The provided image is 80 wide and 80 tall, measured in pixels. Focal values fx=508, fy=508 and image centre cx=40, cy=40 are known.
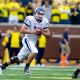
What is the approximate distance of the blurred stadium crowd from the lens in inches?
774

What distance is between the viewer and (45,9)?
19.6 metres

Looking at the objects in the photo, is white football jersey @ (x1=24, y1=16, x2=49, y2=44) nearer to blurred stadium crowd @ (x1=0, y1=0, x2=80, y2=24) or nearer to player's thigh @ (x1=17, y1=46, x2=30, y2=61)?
player's thigh @ (x1=17, y1=46, x2=30, y2=61)

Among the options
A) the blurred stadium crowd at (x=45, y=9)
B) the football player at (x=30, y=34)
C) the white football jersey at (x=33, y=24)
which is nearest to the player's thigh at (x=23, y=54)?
the football player at (x=30, y=34)

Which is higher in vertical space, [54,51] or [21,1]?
[21,1]

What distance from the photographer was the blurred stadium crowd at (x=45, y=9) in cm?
1966

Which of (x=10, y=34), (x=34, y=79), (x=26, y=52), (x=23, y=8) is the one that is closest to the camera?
(x=34, y=79)

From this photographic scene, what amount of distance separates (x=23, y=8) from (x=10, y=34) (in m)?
1.89

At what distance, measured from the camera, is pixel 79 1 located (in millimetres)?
21125

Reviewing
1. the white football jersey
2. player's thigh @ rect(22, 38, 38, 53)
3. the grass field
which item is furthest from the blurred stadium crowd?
player's thigh @ rect(22, 38, 38, 53)

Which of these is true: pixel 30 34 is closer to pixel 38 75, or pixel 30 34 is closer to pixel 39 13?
pixel 39 13

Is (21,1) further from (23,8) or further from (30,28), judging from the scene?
(30,28)

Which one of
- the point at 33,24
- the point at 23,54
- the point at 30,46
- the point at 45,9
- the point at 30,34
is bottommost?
the point at 45,9

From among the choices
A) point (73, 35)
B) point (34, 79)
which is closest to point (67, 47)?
point (73, 35)

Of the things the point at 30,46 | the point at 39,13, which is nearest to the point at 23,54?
the point at 30,46
